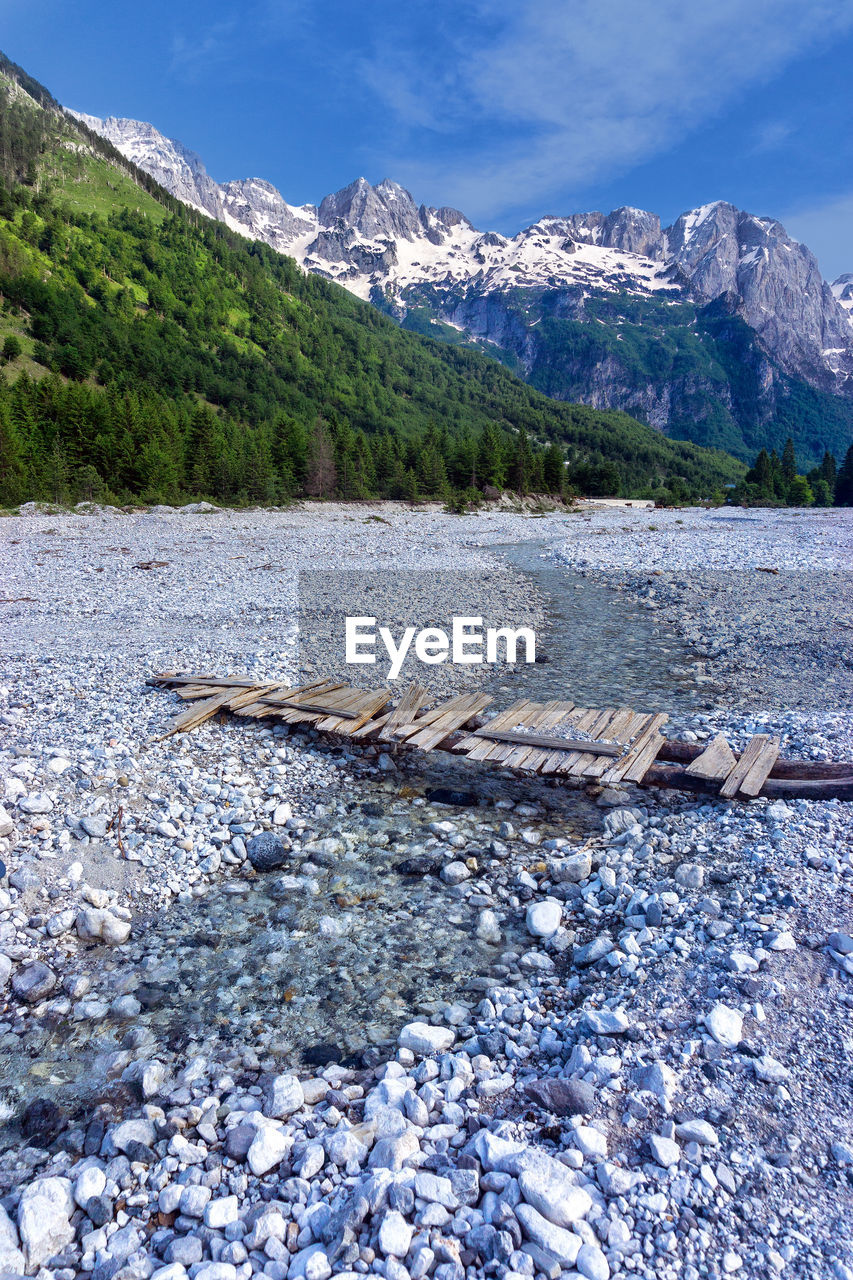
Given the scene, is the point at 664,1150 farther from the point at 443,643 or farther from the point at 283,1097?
the point at 443,643

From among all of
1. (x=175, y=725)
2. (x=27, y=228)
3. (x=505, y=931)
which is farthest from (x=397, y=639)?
(x=27, y=228)

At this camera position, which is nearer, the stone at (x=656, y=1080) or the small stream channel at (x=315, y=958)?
the stone at (x=656, y=1080)

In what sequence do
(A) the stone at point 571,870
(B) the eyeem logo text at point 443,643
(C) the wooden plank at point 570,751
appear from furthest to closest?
1. (B) the eyeem logo text at point 443,643
2. (C) the wooden plank at point 570,751
3. (A) the stone at point 571,870

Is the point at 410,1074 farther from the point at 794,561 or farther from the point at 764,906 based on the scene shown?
the point at 794,561

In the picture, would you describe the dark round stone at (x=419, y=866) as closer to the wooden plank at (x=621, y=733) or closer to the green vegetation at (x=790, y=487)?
the wooden plank at (x=621, y=733)

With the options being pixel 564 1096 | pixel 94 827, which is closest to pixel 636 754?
pixel 564 1096

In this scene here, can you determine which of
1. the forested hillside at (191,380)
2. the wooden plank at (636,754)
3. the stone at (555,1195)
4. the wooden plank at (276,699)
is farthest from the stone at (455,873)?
the forested hillside at (191,380)
